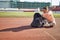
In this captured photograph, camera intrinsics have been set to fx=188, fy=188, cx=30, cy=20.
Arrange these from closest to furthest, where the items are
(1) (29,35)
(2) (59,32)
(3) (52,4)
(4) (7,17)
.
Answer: (1) (29,35) < (2) (59,32) < (3) (52,4) < (4) (7,17)

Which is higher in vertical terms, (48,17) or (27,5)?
(27,5)

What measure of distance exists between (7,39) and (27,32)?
399 mm

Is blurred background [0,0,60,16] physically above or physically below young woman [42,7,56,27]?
above

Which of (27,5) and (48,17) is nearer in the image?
(48,17)

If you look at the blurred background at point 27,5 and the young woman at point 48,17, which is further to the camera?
the blurred background at point 27,5

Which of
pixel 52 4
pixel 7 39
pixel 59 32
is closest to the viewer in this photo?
pixel 7 39

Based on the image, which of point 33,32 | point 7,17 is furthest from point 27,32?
point 7,17

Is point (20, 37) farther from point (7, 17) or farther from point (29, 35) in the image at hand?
point (7, 17)

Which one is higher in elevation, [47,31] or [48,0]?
[48,0]

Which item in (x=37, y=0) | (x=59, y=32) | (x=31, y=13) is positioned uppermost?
(x=37, y=0)

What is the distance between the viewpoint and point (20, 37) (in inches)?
84.2

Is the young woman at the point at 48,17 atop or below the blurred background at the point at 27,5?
below

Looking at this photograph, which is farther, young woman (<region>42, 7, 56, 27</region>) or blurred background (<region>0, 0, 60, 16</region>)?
blurred background (<region>0, 0, 60, 16</region>)

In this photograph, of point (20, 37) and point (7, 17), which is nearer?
point (20, 37)
